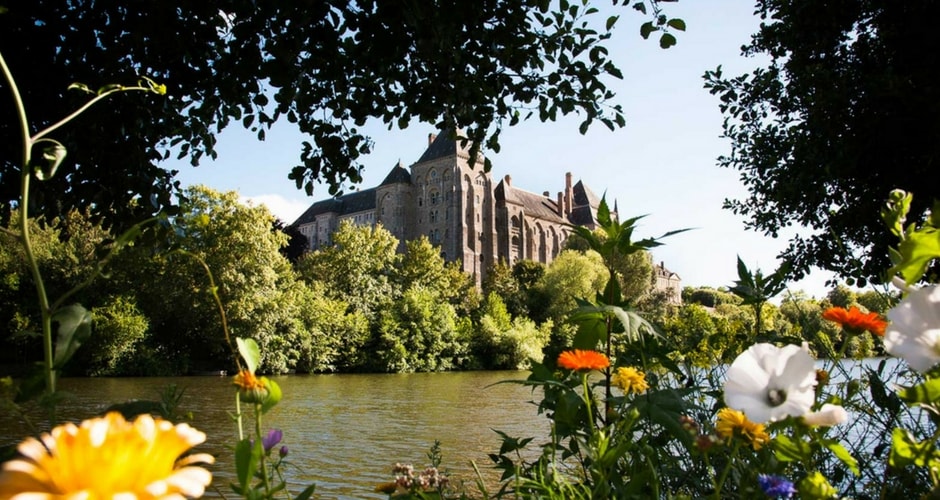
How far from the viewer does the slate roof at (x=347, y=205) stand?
279 ft

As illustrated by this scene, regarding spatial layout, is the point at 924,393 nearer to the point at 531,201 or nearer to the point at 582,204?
the point at 531,201

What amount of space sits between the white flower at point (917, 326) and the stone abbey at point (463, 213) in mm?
66974

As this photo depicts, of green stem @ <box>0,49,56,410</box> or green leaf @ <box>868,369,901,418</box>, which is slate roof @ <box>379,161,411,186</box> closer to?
green leaf @ <box>868,369,901,418</box>

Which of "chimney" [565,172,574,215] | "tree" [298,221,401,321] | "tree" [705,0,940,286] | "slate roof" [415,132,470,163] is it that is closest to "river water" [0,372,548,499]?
"tree" [705,0,940,286]

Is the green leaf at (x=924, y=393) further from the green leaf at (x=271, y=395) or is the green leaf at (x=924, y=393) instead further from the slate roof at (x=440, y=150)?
the slate roof at (x=440, y=150)

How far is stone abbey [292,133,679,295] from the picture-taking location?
7100cm

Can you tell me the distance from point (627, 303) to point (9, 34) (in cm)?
465

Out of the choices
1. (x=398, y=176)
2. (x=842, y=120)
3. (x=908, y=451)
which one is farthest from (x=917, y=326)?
(x=398, y=176)

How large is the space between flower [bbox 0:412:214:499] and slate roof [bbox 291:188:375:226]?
277 ft

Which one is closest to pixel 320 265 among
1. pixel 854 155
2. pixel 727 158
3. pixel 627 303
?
pixel 727 158

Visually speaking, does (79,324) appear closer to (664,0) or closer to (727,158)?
(664,0)

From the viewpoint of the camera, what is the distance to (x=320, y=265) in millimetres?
40344

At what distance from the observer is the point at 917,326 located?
84 centimetres

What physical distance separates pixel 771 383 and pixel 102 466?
837 mm
